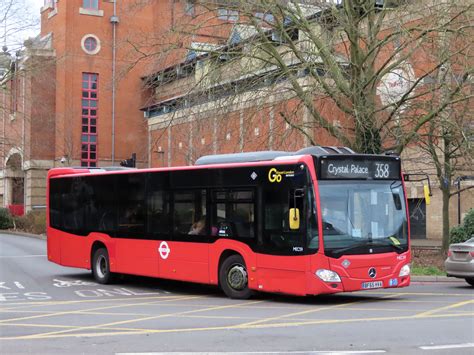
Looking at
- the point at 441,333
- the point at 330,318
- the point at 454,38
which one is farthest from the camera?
the point at 454,38

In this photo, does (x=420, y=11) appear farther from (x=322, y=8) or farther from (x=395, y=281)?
(x=395, y=281)

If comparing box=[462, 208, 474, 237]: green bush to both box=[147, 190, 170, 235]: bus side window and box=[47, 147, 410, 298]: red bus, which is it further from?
box=[147, 190, 170, 235]: bus side window

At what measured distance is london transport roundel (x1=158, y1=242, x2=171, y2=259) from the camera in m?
16.4

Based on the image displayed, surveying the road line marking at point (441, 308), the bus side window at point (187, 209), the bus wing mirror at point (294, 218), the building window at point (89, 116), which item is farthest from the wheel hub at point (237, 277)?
the building window at point (89, 116)

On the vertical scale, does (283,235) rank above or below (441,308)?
above

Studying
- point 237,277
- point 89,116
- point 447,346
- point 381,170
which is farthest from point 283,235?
point 89,116

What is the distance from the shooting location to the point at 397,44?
69.7 feet

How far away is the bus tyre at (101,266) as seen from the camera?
18625mm

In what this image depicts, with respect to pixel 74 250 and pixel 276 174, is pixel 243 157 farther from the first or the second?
pixel 74 250


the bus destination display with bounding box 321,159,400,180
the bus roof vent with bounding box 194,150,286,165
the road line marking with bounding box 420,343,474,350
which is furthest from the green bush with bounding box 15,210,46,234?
the road line marking with bounding box 420,343,474,350

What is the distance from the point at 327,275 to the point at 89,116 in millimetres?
51499

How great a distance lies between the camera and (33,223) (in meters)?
48.7

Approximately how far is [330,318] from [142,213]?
696cm

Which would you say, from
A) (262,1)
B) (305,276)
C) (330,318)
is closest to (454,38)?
(262,1)
